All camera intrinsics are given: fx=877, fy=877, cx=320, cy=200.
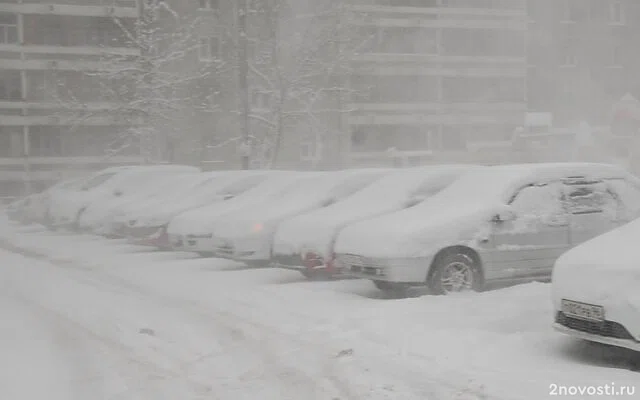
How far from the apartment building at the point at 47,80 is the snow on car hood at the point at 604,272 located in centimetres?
3715

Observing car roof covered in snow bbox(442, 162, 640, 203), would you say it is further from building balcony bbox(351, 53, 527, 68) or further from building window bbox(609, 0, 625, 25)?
building window bbox(609, 0, 625, 25)

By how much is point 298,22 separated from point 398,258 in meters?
29.5

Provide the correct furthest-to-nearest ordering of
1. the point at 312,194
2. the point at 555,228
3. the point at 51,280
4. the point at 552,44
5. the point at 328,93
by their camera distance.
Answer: the point at 552,44
the point at 328,93
the point at 312,194
the point at 51,280
the point at 555,228

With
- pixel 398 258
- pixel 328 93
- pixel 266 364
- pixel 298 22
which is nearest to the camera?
pixel 266 364

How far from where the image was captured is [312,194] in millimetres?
12781

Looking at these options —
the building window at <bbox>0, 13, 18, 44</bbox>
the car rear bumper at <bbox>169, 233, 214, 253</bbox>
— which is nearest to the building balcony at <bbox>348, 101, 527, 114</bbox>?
the building window at <bbox>0, 13, 18, 44</bbox>

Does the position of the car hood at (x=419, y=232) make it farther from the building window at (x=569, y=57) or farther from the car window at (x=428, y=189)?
the building window at (x=569, y=57)

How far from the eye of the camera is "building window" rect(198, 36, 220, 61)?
4312cm

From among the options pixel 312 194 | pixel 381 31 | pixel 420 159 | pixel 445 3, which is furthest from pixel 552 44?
pixel 312 194

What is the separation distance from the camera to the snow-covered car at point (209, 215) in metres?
13.2

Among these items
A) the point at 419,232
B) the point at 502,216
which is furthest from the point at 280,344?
the point at 502,216

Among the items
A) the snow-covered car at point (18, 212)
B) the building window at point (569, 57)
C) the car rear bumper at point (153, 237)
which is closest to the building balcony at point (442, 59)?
the building window at point (569, 57)

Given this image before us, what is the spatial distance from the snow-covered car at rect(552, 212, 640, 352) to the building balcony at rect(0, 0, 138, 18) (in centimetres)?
3909

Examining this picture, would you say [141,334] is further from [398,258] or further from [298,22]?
[298,22]
